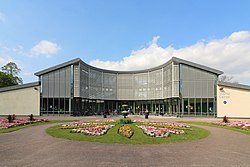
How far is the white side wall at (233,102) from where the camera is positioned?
33.4 m

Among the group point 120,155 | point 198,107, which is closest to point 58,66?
point 198,107

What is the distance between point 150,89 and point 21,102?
2820 cm

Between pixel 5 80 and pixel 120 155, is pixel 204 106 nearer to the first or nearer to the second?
pixel 120 155

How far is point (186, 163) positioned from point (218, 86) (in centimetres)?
3226

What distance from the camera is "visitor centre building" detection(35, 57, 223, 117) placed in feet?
123

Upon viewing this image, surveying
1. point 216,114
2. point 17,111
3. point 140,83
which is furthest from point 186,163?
point 140,83

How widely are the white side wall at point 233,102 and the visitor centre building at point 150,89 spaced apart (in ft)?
3.34

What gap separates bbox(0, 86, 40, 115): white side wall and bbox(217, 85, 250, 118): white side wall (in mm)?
34100

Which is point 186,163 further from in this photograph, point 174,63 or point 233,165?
point 174,63

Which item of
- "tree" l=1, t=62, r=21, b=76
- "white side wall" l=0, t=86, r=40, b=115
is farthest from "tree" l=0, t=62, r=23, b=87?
"white side wall" l=0, t=86, r=40, b=115

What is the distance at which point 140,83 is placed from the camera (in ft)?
168

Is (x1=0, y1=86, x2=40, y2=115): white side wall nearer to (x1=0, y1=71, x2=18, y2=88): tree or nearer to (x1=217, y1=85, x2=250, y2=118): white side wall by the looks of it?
(x1=0, y1=71, x2=18, y2=88): tree

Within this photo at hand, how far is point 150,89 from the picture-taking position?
4859 cm

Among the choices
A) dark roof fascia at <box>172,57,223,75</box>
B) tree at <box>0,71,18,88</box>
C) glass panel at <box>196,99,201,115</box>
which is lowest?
glass panel at <box>196,99,201,115</box>
